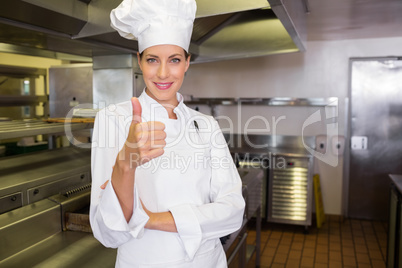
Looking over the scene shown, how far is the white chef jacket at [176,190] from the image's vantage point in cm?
114

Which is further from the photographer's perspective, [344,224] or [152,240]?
[344,224]

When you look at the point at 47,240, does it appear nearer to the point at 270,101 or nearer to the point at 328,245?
the point at 328,245

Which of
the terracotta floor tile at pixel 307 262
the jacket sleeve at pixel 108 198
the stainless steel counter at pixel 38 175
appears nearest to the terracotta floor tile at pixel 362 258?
the terracotta floor tile at pixel 307 262

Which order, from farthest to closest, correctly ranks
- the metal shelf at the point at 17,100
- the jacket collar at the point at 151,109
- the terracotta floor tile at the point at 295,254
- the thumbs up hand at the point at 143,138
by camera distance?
the metal shelf at the point at 17,100 < the terracotta floor tile at the point at 295,254 < the jacket collar at the point at 151,109 < the thumbs up hand at the point at 143,138

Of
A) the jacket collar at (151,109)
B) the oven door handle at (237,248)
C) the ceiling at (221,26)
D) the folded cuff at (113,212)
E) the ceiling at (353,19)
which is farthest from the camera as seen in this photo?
the ceiling at (353,19)

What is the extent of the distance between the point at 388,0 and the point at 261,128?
268cm

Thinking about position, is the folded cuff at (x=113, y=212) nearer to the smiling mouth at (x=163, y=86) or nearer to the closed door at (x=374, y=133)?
the smiling mouth at (x=163, y=86)

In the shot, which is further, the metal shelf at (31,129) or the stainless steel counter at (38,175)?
the stainless steel counter at (38,175)

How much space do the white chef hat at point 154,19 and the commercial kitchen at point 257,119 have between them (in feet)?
1.82

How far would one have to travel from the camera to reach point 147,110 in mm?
1272

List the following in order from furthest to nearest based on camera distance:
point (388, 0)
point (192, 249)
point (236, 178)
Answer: point (388, 0), point (236, 178), point (192, 249)

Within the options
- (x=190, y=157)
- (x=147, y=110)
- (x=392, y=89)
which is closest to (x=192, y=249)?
(x=190, y=157)

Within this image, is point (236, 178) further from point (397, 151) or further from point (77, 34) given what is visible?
point (397, 151)

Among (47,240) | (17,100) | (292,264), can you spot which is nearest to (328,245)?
(292,264)
